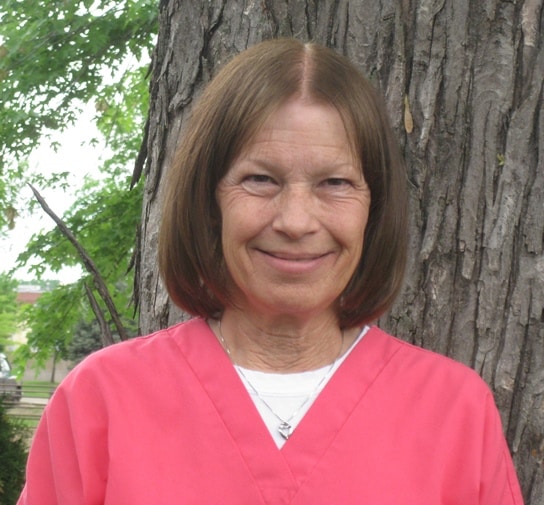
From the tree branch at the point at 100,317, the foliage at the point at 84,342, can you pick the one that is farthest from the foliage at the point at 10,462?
the foliage at the point at 84,342

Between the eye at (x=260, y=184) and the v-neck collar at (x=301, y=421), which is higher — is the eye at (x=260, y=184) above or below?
above

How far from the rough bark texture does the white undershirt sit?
12.3 inches

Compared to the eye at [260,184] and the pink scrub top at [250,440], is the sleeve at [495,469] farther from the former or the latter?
the eye at [260,184]

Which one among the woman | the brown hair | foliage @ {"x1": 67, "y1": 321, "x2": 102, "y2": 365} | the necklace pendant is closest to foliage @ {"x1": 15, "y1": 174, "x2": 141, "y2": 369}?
the brown hair

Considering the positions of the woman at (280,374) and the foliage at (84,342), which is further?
the foliage at (84,342)

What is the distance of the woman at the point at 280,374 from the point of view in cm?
176

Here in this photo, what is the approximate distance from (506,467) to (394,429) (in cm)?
25

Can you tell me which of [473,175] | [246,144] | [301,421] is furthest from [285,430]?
[473,175]

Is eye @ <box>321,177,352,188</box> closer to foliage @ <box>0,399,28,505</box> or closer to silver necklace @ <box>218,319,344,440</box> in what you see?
silver necklace @ <box>218,319,344,440</box>

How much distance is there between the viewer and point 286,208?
68.6 inches

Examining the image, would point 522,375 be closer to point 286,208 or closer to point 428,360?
point 428,360

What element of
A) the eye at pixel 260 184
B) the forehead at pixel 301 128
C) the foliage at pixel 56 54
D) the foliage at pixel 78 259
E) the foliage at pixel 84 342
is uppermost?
the foliage at pixel 56 54

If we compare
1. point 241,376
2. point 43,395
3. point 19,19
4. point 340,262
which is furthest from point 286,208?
point 43,395

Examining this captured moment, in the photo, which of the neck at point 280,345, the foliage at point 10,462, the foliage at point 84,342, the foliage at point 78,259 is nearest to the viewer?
the neck at point 280,345
